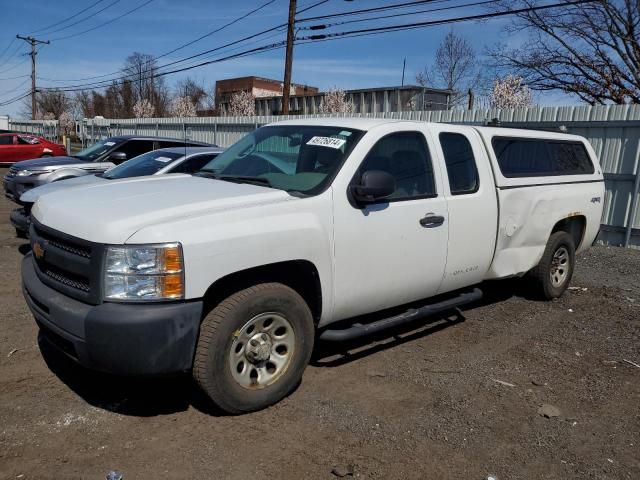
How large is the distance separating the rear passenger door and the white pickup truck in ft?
0.05

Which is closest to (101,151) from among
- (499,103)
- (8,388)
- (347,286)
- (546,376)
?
(8,388)

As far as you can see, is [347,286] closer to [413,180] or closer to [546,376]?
[413,180]

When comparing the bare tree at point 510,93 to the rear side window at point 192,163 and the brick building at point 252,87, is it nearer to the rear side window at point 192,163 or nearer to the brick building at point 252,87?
the rear side window at point 192,163

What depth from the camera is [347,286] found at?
12.1 ft

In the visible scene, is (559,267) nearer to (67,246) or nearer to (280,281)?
(280,281)

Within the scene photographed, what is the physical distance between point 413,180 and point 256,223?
5.20 ft

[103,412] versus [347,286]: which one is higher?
[347,286]

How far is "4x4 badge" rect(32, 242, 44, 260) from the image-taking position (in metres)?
3.38

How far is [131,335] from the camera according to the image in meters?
2.77

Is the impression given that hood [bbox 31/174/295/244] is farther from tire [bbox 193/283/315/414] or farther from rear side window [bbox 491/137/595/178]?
rear side window [bbox 491/137/595/178]

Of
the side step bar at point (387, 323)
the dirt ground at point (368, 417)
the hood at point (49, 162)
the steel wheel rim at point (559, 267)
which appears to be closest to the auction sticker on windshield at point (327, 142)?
the side step bar at point (387, 323)

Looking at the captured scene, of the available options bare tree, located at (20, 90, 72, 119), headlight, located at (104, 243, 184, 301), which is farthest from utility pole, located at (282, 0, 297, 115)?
bare tree, located at (20, 90, 72, 119)

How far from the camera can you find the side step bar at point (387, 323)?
3.73m

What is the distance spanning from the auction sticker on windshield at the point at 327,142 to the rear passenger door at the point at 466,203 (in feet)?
3.12
